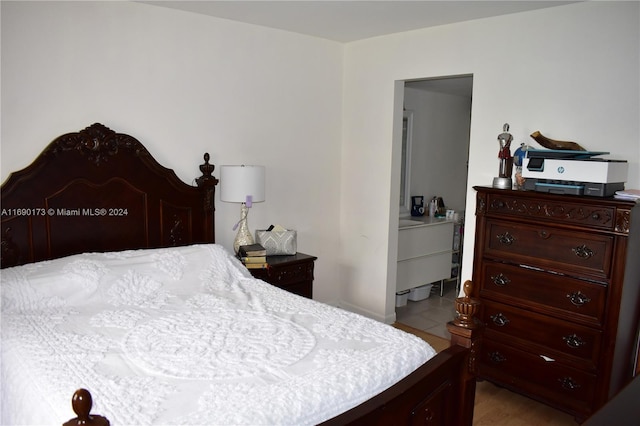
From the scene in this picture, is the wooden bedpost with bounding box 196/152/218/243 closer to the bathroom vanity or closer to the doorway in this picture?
the bathroom vanity

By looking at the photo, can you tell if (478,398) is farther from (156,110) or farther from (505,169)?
(156,110)

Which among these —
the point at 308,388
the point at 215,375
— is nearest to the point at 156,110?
the point at 215,375

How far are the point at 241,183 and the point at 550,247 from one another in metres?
1.93

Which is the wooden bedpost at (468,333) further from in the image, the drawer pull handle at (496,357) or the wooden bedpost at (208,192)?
the wooden bedpost at (208,192)

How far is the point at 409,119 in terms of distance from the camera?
514cm

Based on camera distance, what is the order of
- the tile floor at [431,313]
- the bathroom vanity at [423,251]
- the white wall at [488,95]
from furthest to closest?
the bathroom vanity at [423,251] → the tile floor at [431,313] → the white wall at [488,95]

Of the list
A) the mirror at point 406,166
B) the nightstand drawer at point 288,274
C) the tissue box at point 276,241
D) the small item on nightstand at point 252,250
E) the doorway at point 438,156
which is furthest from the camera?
the mirror at point 406,166

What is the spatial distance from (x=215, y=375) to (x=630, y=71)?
2679 mm

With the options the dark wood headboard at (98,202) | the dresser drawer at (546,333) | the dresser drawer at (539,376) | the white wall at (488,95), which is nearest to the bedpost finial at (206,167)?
the dark wood headboard at (98,202)

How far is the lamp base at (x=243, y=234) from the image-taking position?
11.4 ft

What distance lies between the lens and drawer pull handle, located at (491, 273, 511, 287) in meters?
2.98

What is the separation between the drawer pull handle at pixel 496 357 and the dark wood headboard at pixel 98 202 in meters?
1.96

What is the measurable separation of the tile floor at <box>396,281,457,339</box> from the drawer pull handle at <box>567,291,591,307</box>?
1.39 metres

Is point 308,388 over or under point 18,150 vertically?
under
